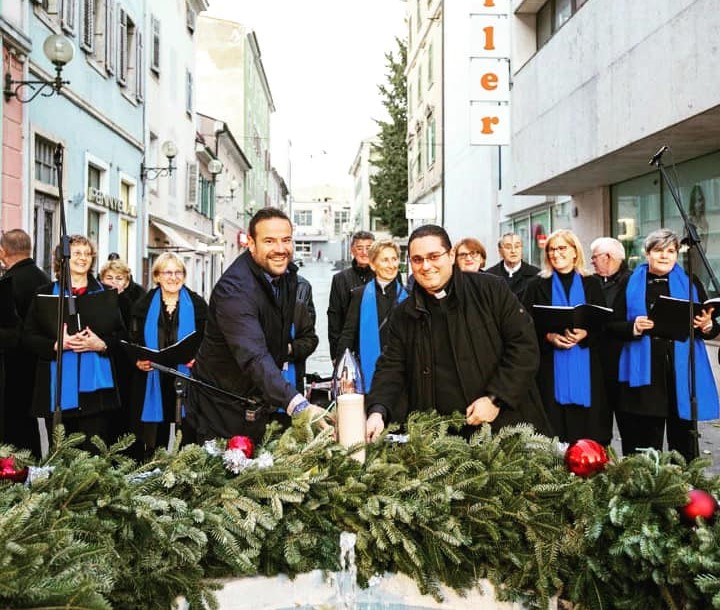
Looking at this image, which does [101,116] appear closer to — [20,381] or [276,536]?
[20,381]

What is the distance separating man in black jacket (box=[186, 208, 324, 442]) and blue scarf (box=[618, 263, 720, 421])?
265 centimetres

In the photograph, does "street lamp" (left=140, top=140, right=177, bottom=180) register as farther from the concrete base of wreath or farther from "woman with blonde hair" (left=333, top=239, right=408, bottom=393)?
the concrete base of wreath

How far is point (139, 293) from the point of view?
7.68m

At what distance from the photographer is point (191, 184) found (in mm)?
32219

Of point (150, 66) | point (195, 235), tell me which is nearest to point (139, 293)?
point (150, 66)

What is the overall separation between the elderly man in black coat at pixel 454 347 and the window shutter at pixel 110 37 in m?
16.6

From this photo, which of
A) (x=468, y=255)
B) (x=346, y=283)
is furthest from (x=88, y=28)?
(x=468, y=255)

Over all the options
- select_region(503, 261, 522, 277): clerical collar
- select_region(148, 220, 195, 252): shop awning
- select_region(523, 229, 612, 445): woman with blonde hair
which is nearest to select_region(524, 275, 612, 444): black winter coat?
select_region(523, 229, 612, 445): woman with blonde hair

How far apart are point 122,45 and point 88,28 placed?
3174mm

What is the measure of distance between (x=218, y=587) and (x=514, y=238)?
204 inches

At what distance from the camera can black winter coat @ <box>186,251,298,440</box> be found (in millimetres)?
3811

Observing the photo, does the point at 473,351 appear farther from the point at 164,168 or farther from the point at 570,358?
the point at 164,168

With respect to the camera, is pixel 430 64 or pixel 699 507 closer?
pixel 699 507

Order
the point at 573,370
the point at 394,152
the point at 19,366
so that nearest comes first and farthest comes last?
1. the point at 573,370
2. the point at 19,366
3. the point at 394,152
